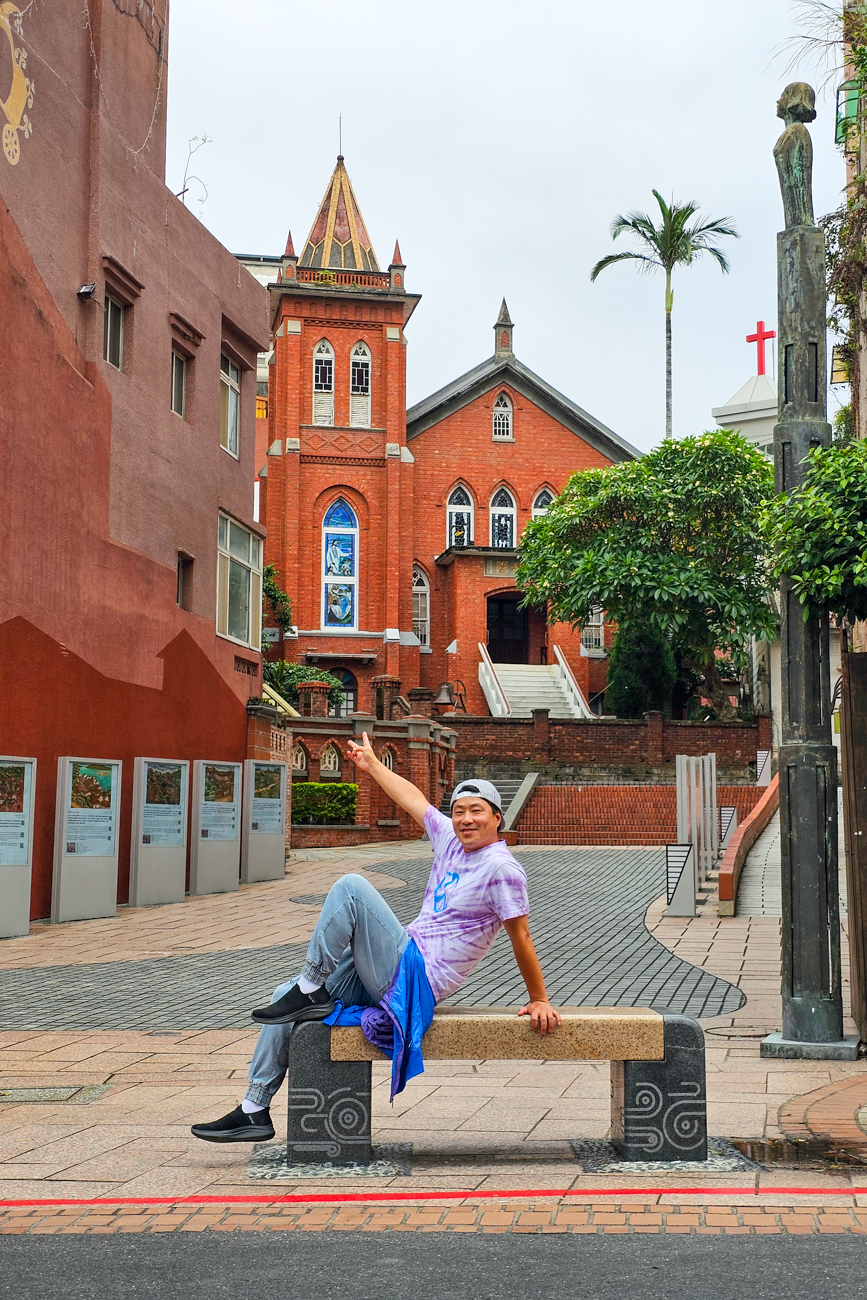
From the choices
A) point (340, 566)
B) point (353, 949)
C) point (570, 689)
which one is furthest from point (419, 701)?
point (353, 949)

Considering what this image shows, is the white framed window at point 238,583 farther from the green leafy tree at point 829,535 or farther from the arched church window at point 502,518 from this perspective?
the arched church window at point 502,518

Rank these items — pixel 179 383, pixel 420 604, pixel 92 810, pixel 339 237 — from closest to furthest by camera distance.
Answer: pixel 92 810, pixel 179 383, pixel 339 237, pixel 420 604

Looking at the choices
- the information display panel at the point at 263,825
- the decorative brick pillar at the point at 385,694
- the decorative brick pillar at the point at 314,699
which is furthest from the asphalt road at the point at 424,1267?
the decorative brick pillar at the point at 385,694

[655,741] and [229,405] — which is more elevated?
[229,405]

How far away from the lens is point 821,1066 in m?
7.05

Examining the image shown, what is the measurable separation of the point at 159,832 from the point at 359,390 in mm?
26654

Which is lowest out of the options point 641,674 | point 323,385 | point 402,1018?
point 402,1018

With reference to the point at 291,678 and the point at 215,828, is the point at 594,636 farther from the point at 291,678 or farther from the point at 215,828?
the point at 215,828

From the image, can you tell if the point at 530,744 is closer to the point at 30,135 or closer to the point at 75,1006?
the point at 30,135

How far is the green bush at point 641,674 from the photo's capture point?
117 ft

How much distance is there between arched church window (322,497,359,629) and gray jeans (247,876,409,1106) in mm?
35191

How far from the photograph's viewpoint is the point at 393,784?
221 inches

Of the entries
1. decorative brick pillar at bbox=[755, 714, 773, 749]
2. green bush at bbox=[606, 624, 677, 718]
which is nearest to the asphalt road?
decorative brick pillar at bbox=[755, 714, 773, 749]

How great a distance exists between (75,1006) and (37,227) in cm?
954
